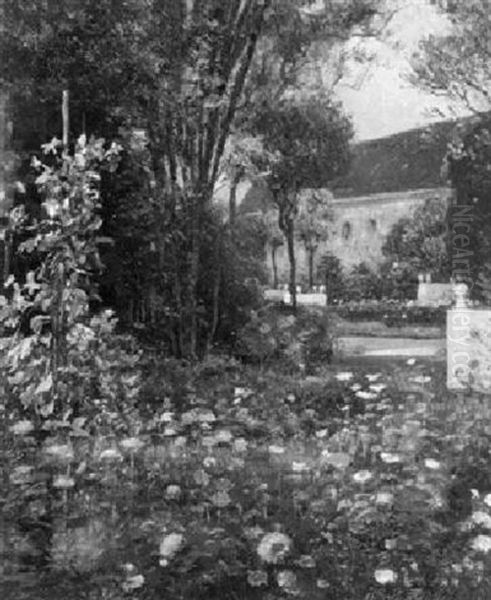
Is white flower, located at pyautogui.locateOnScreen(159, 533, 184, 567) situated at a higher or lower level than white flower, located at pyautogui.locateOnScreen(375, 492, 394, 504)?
lower

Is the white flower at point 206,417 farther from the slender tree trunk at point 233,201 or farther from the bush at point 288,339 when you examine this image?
the slender tree trunk at point 233,201

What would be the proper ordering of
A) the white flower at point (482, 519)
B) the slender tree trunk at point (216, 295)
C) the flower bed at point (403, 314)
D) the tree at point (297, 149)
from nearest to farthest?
the white flower at point (482, 519) → the flower bed at point (403, 314) → the tree at point (297, 149) → the slender tree trunk at point (216, 295)

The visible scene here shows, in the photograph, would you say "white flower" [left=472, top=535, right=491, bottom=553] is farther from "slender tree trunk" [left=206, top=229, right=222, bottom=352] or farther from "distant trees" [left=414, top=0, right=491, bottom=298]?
"slender tree trunk" [left=206, top=229, right=222, bottom=352]

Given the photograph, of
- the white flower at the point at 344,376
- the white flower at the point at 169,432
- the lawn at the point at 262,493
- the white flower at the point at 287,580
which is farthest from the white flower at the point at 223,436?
A: the white flower at the point at 287,580

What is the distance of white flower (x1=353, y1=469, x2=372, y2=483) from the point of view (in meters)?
2.67

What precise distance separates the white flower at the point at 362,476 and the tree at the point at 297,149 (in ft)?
1.84

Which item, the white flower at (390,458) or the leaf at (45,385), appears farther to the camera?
the leaf at (45,385)

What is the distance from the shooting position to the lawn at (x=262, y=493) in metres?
2.43

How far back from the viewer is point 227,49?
3084mm

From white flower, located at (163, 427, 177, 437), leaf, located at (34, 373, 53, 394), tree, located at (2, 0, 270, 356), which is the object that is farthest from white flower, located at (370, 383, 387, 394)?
leaf, located at (34, 373, 53, 394)

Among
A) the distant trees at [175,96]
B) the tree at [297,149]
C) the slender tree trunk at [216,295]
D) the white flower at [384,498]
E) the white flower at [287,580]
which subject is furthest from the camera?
the slender tree trunk at [216,295]

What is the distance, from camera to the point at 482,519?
247cm

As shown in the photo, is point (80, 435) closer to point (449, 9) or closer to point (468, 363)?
point (468, 363)

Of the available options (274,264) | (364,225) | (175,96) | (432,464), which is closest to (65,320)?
(274,264)
